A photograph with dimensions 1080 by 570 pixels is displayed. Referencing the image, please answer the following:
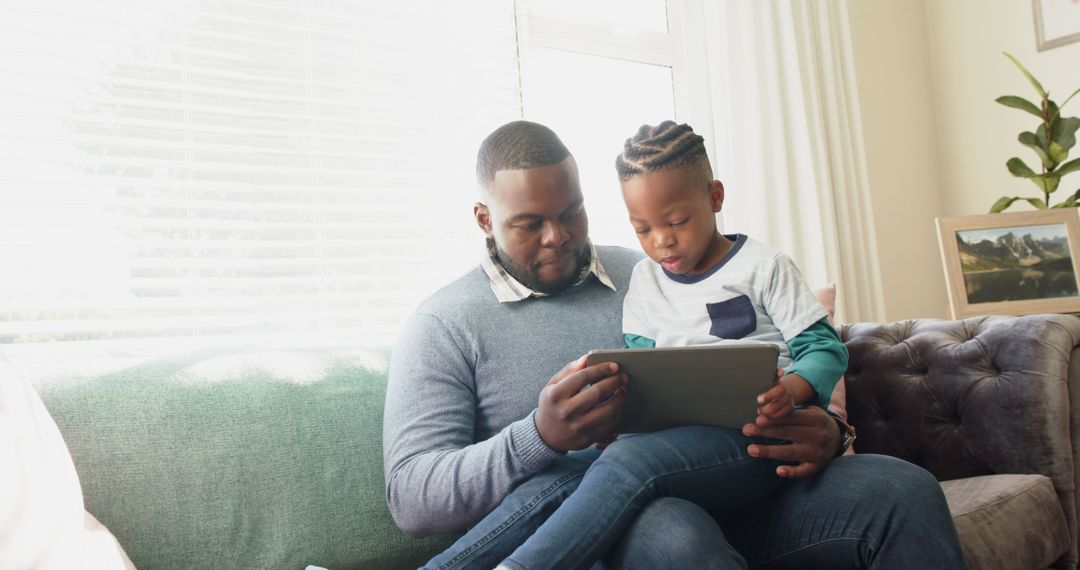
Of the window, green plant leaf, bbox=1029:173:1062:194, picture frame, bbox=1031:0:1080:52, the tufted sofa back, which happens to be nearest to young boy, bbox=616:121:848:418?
the tufted sofa back

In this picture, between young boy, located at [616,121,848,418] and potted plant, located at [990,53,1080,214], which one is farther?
potted plant, located at [990,53,1080,214]

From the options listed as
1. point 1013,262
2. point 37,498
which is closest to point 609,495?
point 37,498

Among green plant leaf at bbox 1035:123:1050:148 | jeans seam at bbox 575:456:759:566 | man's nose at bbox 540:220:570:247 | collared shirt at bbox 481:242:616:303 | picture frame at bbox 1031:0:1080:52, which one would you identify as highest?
picture frame at bbox 1031:0:1080:52

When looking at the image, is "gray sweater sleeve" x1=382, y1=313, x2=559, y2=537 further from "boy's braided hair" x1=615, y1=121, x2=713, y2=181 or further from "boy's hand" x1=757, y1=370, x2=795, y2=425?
"boy's braided hair" x1=615, y1=121, x2=713, y2=181

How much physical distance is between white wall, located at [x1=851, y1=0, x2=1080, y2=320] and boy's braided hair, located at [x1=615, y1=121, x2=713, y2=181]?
231cm

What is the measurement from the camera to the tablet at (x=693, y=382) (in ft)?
3.72

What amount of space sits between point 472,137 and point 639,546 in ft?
5.57

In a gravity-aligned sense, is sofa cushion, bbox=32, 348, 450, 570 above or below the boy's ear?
below

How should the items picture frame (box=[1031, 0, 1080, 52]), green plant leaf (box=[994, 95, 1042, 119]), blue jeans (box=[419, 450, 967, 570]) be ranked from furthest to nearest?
1. picture frame (box=[1031, 0, 1080, 52])
2. green plant leaf (box=[994, 95, 1042, 119])
3. blue jeans (box=[419, 450, 967, 570])

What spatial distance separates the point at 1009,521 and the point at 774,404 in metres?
0.56

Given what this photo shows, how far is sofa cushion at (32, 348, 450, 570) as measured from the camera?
1.34m

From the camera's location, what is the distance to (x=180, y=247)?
6.84ft

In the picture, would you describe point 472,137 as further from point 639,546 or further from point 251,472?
point 639,546

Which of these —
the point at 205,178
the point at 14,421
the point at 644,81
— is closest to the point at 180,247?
the point at 205,178
